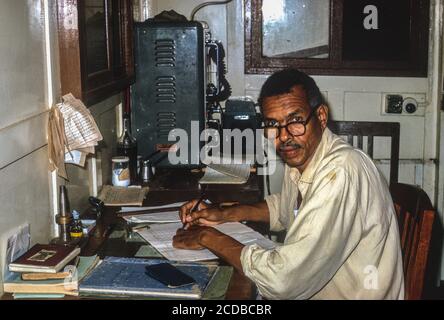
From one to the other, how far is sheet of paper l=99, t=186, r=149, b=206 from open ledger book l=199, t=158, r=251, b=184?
0.34 m

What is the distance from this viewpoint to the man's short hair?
1.73 meters

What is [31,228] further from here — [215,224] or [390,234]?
[390,234]

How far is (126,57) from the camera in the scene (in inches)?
116

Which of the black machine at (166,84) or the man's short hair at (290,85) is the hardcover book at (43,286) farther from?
the black machine at (166,84)

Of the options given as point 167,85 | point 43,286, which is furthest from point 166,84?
point 43,286

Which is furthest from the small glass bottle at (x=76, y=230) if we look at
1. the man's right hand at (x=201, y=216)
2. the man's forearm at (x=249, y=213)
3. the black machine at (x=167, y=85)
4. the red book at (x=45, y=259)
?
the black machine at (x=167, y=85)

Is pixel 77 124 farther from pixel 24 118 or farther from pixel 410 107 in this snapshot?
pixel 410 107

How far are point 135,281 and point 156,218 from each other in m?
0.64

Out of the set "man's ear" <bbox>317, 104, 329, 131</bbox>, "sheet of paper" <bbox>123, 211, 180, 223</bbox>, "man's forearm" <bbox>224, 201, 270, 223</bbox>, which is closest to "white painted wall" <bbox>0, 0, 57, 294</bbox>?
"sheet of paper" <bbox>123, 211, 180, 223</bbox>

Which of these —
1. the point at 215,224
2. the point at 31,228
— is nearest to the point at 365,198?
the point at 215,224

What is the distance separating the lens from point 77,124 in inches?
82.4

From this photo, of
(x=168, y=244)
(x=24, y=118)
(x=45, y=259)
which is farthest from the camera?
(x=168, y=244)

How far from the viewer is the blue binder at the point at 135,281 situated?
1562 millimetres

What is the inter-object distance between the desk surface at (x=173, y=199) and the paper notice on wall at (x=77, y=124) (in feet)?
1.11
